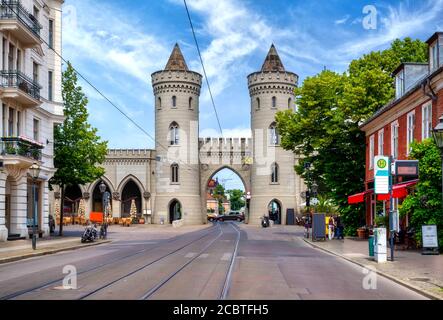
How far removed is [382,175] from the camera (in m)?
21.0

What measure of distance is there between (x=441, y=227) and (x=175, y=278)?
42.3 feet

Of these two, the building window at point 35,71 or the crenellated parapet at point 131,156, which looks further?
the crenellated parapet at point 131,156

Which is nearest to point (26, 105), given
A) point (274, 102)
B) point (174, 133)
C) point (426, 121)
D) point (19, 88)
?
point (19, 88)

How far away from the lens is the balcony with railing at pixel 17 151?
29.3 meters

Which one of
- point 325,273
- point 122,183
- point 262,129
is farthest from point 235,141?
point 325,273

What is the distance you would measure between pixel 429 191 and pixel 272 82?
179 ft

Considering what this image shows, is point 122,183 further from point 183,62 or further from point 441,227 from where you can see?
point 441,227

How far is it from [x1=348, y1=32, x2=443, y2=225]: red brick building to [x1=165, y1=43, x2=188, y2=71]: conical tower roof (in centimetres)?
4358

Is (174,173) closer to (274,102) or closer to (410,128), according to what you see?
(274,102)

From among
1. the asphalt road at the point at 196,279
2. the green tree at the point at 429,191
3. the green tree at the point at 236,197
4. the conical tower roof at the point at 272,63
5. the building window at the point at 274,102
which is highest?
the conical tower roof at the point at 272,63

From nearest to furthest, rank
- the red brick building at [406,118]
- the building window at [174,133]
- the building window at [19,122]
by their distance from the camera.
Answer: the red brick building at [406,118] < the building window at [19,122] < the building window at [174,133]

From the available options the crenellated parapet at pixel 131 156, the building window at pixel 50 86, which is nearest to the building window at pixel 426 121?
the building window at pixel 50 86

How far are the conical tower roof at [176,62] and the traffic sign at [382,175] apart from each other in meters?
58.5

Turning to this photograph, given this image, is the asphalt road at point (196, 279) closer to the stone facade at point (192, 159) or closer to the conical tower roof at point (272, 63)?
the stone facade at point (192, 159)
